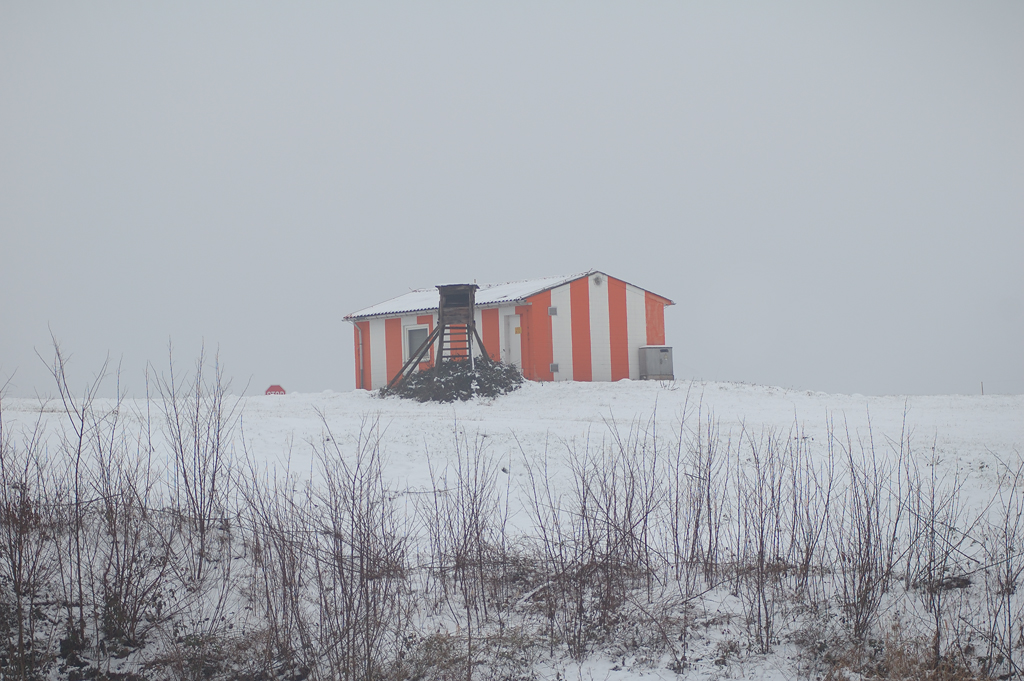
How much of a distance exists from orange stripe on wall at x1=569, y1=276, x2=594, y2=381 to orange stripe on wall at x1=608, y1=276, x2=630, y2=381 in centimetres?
104

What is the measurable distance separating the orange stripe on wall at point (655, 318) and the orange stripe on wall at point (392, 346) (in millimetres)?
8918

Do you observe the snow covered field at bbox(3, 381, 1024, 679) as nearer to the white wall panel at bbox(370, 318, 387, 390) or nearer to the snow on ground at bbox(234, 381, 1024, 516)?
the snow on ground at bbox(234, 381, 1024, 516)

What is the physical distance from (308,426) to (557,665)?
29.4 ft

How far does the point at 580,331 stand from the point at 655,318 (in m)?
4.05

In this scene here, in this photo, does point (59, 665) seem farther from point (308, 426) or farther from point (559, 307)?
point (559, 307)

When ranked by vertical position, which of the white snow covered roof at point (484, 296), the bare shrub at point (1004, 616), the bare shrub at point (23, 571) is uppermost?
the white snow covered roof at point (484, 296)

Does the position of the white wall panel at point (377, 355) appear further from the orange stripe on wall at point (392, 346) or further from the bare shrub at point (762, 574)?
the bare shrub at point (762, 574)

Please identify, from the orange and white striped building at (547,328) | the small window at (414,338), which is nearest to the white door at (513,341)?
the orange and white striped building at (547,328)

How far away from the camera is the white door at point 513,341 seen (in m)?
23.7

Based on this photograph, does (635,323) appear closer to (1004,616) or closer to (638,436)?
(638,436)

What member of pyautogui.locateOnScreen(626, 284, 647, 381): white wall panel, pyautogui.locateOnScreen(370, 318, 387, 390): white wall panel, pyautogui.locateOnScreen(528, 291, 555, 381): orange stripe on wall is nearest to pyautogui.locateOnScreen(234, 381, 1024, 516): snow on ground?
pyautogui.locateOnScreen(528, 291, 555, 381): orange stripe on wall

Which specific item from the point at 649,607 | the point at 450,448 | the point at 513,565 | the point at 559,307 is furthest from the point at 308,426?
the point at 559,307

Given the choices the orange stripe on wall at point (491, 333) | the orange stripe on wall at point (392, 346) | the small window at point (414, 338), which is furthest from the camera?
the orange stripe on wall at point (392, 346)

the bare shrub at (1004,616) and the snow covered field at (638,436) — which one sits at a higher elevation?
the snow covered field at (638,436)
